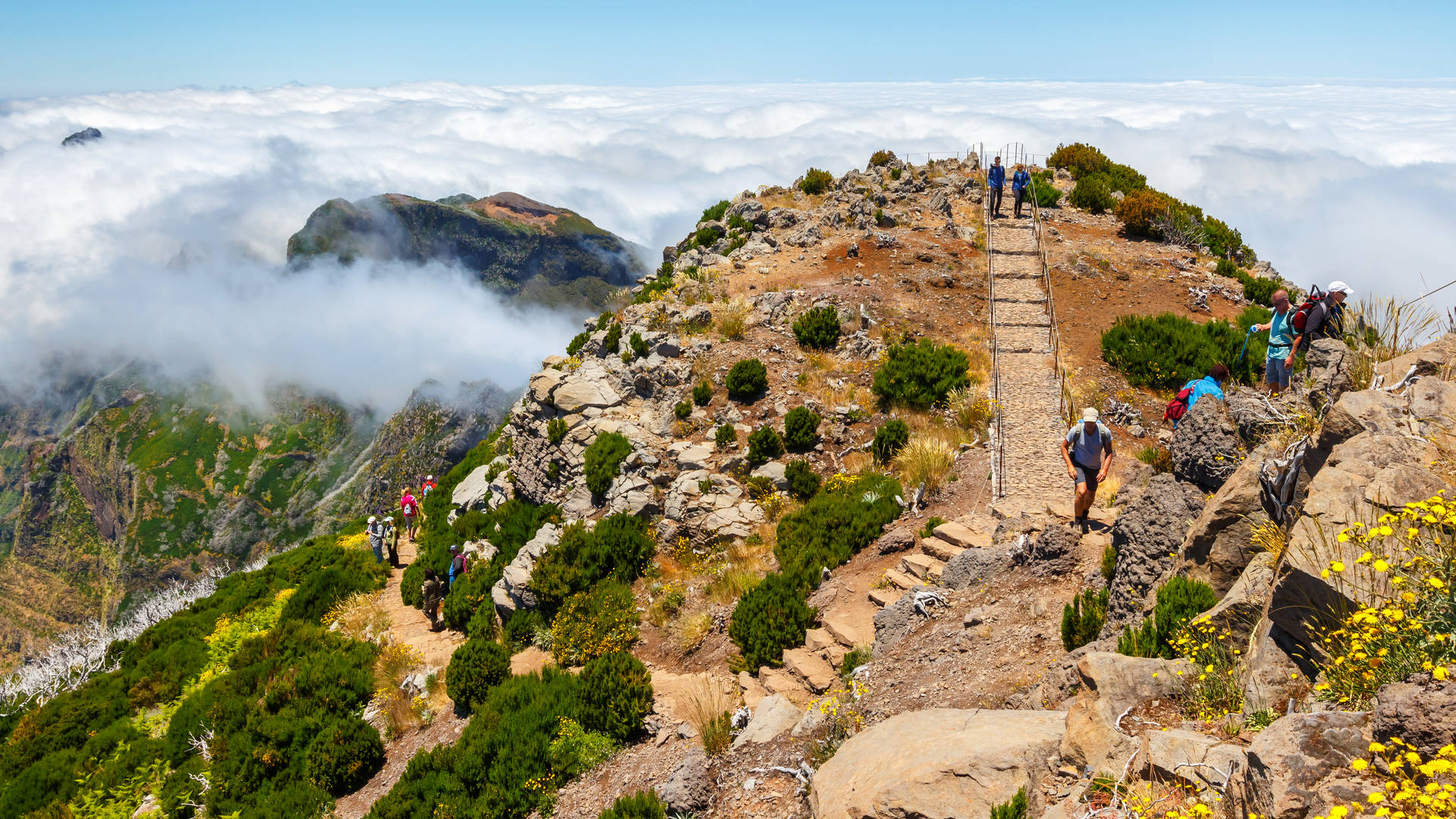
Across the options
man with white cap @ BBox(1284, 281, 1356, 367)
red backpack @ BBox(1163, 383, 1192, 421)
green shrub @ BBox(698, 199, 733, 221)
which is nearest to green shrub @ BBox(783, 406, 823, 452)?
red backpack @ BBox(1163, 383, 1192, 421)

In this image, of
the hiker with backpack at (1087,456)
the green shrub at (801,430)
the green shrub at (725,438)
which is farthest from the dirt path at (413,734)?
the hiker with backpack at (1087,456)

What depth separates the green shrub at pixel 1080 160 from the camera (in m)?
34.4

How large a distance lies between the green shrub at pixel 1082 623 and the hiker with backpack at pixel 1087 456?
257 cm

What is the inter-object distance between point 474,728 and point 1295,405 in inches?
475

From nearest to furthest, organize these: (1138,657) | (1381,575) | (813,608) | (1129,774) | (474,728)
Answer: (1381,575) → (1129,774) → (1138,657) → (474,728) → (813,608)

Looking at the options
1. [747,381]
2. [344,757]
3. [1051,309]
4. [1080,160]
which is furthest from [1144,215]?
[344,757]

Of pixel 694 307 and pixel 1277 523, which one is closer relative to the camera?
pixel 1277 523

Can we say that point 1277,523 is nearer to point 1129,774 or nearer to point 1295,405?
point 1295,405

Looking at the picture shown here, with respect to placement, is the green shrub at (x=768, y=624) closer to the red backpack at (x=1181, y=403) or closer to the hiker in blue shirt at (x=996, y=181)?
the red backpack at (x=1181, y=403)

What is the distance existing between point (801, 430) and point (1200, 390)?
8.73m

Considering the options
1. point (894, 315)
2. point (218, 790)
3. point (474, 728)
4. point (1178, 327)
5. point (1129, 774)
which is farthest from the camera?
point (894, 315)

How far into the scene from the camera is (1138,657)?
6.22m

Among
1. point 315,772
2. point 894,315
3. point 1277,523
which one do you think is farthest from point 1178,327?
point 315,772

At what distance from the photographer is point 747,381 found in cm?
1953
